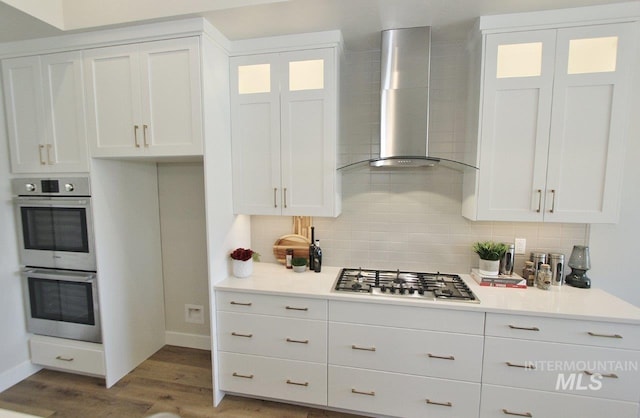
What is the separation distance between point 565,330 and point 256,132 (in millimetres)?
2301

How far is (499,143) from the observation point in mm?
1896

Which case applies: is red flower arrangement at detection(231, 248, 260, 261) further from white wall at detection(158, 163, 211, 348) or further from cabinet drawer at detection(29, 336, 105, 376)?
cabinet drawer at detection(29, 336, 105, 376)

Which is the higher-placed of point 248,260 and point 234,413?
point 248,260

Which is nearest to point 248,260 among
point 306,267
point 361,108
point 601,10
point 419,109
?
point 306,267

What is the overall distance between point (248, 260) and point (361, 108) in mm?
1501

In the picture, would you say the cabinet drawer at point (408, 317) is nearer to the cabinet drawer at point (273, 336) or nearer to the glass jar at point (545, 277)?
the cabinet drawer at point (273, 336)

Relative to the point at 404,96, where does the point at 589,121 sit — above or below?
below

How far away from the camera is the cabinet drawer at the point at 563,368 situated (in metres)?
1.60

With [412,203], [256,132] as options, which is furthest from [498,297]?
[256,132]

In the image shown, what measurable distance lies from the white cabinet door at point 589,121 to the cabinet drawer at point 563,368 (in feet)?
2.58

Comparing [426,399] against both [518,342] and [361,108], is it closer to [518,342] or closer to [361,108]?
[518,342]

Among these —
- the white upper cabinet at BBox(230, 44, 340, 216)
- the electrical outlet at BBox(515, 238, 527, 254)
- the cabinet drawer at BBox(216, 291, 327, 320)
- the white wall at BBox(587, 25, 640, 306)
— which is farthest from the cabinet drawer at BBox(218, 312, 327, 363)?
the white wall at BBox(587, 25, 640, 306)

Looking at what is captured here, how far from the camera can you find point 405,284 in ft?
6.66

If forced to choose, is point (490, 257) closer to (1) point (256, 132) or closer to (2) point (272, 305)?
(2) point (272, 305)
